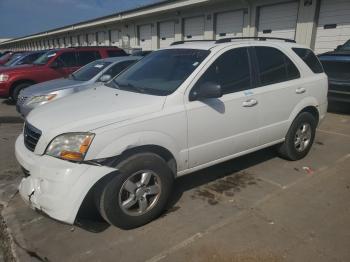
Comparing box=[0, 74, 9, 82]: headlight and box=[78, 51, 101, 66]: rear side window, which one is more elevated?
box=[78, 51, 101, 66]: rear side window

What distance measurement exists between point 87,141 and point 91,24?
29.1 meters

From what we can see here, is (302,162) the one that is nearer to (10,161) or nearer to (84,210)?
(84,210)

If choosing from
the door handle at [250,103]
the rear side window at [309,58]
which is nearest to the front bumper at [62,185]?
the door handle at [250,103]

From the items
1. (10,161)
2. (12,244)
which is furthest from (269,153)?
(10,161)

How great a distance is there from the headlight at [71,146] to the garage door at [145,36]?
19506mm

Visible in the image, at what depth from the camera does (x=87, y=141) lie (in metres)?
2.69

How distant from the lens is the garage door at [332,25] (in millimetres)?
10383

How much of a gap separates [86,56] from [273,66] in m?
7.26

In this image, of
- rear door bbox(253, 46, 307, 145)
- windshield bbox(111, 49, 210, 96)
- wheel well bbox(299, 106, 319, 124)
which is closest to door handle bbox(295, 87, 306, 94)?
rear door bbox(253, 46, 307, 145)

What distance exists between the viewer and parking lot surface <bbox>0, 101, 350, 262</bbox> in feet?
8.96

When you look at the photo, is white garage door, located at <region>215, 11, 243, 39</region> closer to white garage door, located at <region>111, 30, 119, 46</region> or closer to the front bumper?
the front bumper

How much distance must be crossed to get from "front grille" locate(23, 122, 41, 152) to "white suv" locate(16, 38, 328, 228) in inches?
0.4

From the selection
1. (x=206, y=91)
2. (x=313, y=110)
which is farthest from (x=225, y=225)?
(x=313, y=110)

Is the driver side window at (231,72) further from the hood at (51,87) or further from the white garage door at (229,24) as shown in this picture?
the white garage door at (229,24)
